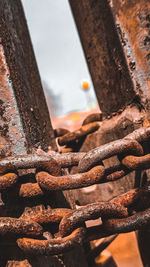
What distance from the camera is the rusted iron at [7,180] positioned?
658mm

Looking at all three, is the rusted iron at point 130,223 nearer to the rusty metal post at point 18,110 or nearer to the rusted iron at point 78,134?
the rusty metal post at point 18,110

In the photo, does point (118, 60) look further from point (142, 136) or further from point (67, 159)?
point (67, 159)

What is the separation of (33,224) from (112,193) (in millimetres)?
667

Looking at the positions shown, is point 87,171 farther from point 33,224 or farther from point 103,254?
point 103,254

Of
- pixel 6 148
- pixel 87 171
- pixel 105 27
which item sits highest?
pixel 105 27

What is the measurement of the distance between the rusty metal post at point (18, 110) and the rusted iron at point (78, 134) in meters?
0.16

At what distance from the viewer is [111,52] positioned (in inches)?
43.3

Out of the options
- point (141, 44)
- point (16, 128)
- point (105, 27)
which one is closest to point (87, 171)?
point (16, 128)

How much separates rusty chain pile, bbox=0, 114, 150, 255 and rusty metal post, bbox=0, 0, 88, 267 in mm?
93

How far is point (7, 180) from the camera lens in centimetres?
66

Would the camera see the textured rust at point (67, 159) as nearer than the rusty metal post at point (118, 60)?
Yes

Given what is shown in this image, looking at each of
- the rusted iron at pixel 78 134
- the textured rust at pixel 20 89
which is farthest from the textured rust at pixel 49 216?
the rusted iron at pixel 78 134

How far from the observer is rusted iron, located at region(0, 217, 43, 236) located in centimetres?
63

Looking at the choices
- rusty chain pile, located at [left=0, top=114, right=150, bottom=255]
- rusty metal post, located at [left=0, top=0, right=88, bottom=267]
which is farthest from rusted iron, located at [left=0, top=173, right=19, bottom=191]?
rusty metal post, located at [left=0, top=0, right=88, bottom=267]
